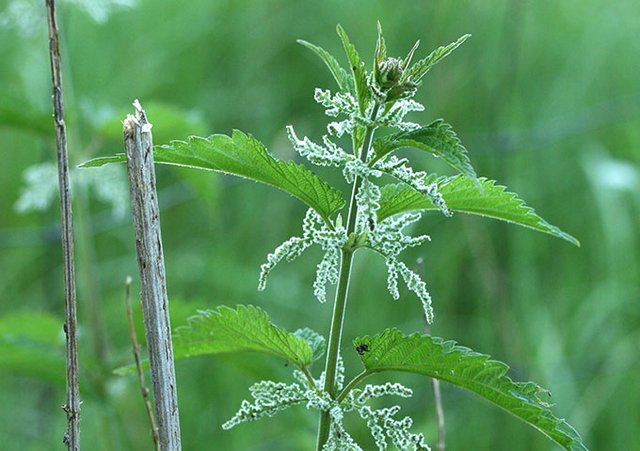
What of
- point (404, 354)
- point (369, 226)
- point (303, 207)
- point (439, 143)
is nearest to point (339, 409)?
point (404, 354)

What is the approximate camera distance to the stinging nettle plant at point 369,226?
0.91 meters

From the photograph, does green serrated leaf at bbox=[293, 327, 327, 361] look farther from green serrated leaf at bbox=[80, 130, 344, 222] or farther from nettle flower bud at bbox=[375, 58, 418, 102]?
nettle flower bud at bbox=[375, 58, 418, 102]

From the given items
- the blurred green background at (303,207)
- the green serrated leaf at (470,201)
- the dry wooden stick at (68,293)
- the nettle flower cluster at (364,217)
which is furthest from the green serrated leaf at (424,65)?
the blurred green background at (303,207)

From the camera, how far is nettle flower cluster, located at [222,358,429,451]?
3.03 ft

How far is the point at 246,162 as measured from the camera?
95 cm

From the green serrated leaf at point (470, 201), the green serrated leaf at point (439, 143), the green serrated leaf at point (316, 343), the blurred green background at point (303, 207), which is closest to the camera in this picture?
the green serrated leaf at point (439, 143)

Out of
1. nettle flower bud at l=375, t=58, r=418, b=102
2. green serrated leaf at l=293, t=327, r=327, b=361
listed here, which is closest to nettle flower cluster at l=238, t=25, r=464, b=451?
nettle flower bud at l=375, t=58, r=418, b=102

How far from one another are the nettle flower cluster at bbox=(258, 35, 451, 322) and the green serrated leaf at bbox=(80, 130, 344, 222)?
0.09 feet

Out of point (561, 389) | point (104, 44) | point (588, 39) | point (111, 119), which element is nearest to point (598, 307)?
point (561, 389)

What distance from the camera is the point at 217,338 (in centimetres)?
103

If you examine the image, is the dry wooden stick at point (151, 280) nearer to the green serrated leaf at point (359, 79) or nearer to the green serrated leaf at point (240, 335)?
the green serrated leaf at point (240, 335)

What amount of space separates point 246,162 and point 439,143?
0.71 feet

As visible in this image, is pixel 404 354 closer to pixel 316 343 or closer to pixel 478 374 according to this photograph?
pixel 478 374

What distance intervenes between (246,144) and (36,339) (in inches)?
47.8
